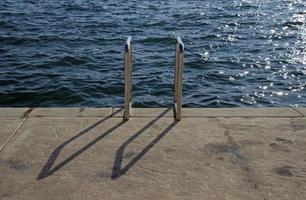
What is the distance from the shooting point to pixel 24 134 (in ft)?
20.6

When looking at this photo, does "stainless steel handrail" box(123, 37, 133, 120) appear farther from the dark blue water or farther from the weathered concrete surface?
the dark blue water

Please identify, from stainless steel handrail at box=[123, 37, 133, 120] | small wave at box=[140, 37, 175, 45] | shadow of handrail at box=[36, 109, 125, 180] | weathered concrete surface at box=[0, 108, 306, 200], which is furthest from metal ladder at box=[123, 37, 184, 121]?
small wave at box=[140, 37, 175, 45]

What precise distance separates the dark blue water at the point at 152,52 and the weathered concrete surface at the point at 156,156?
13.8ft

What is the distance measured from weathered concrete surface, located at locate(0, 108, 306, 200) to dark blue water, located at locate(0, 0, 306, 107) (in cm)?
421

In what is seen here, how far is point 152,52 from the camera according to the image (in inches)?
588

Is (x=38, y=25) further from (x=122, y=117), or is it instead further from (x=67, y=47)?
(x=122, y=117)

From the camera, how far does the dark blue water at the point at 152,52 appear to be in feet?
38.1

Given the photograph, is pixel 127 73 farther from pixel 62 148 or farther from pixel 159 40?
pixel 159 40

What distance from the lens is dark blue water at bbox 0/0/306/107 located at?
1160cm

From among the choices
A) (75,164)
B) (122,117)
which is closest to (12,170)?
(75,164)

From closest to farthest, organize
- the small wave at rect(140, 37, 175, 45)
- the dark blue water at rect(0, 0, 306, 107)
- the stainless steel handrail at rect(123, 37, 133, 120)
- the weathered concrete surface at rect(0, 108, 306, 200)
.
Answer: the weathered concrete surface at rect(0, 108, 306, 200) → the stainless steel handrail at rect(123, 37, 133, 120) → the dark blue water at rect(0, 0, 306, 107) → the small wave at rect(140, 37, 175, 45)

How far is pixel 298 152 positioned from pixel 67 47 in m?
10.4

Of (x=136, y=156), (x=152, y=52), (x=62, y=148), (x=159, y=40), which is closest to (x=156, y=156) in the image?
(x=136, y=156)

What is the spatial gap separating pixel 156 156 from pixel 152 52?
9.38m
